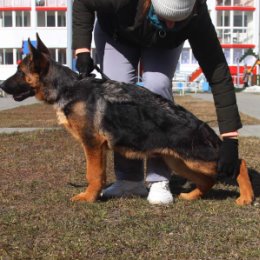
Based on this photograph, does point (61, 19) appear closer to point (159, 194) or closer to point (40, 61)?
point (40, 61)

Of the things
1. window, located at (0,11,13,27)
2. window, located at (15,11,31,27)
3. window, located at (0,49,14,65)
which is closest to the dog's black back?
window, located at (0,49,14,65)

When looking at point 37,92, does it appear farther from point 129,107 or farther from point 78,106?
point 129,107

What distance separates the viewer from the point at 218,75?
4430mm

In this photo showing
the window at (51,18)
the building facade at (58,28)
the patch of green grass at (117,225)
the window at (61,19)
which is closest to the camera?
the patch of green grass at (117,225)

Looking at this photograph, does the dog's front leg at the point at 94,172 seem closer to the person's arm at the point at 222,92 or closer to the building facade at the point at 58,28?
the person's arm at the point at 222,92

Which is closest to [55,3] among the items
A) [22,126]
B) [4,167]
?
[22,126]

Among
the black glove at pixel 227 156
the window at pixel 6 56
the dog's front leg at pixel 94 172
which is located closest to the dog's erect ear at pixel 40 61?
the dog's front leg at pixel 94 172

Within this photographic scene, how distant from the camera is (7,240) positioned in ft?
11.6

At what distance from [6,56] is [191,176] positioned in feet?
170

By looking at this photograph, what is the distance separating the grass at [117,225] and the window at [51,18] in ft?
167

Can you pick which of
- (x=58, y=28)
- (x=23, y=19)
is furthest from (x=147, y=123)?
(x=23, y=19)

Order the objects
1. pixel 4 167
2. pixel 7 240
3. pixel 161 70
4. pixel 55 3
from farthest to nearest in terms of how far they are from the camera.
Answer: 1. pixel 55 3
2. pixel 4 167
3. pixel 161 70
4. pixel 7 240

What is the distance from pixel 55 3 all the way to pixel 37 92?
51679mm

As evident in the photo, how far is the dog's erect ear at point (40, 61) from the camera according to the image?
14.7ft
